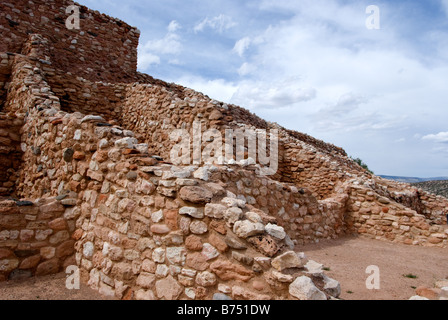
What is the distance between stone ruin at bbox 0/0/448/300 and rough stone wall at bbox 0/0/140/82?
4.03ft

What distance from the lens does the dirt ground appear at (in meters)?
3.46

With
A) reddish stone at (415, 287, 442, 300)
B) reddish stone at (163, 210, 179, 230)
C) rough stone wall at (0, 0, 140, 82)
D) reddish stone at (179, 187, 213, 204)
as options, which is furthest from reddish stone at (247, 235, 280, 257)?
rough stone wall at (0, 0, 140, 82)

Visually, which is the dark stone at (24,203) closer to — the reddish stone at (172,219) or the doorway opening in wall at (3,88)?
the reddish stone at (172,219)

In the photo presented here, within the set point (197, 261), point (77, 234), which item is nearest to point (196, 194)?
point (197, 261)

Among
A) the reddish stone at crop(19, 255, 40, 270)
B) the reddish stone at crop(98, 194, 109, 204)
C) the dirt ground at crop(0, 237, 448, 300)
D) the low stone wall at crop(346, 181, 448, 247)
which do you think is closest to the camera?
the dirt ground at crop(0, 237, 448, 300)

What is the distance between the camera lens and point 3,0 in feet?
31.8

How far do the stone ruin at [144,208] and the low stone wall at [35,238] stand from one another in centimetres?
1

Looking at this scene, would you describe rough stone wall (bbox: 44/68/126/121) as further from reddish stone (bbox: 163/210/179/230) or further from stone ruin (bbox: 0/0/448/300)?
reddish stone (bbox: 163/210/179/230)

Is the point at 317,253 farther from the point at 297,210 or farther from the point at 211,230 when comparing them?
the point at 211,230

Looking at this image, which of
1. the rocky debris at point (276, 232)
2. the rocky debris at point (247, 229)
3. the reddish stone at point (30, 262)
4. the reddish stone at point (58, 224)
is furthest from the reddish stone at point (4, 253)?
the rocky debris at point (276, 232)

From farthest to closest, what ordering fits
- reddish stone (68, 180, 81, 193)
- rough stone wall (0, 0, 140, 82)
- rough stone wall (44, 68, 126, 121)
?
rough stone wall (0, 0, 140, 82) < rough stone wall (44, 68, 126, 121) < reddish stone (68, 180, 81, 193)

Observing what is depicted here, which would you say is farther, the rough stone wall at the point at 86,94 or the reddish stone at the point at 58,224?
the rough stone wall at the point at 86,94

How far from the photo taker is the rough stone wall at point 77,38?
9734 mm

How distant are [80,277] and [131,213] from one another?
1302 millimetres
